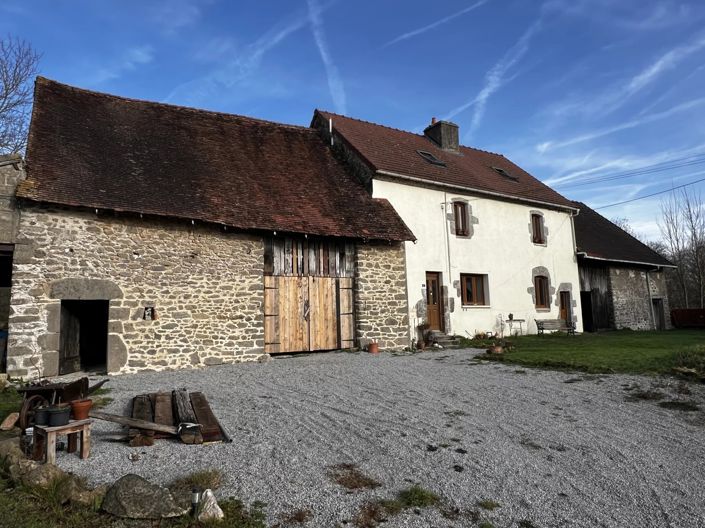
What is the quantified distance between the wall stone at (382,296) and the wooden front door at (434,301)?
1372mm

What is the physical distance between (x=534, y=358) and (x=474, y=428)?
5.14 meters

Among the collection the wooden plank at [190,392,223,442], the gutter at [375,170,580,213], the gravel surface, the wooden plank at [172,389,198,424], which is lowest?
the gravel surface

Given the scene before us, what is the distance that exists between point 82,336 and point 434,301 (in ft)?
30.2

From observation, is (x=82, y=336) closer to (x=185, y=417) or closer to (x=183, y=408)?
(x=183, y=408)

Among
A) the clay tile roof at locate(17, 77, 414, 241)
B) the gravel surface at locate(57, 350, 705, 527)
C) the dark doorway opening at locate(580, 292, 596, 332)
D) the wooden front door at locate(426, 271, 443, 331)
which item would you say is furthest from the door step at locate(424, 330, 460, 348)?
the dark doorway opening at locate(580, 292, 596, 332)

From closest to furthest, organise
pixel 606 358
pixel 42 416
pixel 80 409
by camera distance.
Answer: pixel 42 416, pixel 80 409, pixel 606 358

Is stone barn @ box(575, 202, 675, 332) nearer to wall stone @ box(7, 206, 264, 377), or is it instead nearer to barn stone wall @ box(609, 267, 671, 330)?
barn stone wall @ box(609, 267, 671, 330)

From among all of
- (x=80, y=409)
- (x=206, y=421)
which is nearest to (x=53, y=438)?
(x=80, y=409)

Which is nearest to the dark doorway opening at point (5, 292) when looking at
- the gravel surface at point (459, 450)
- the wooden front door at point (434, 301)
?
the gravel surface at point (459, 450)

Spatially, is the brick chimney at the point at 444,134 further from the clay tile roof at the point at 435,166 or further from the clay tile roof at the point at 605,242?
the clay tile roof at the point at 605,242

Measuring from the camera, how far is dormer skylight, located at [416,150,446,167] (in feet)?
52.3

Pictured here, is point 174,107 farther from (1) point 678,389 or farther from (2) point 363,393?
(1) point 678,389

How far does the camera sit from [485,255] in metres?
15.4

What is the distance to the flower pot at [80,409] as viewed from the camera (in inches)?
164
